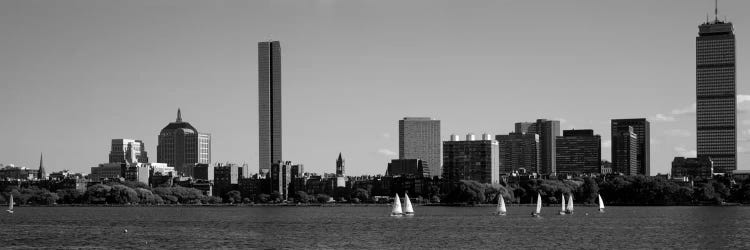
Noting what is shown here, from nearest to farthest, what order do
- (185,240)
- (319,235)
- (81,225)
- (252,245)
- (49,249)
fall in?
(49,249) → (252,245) → (185,240) → (319,235) → (81,225)

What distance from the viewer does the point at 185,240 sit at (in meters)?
129

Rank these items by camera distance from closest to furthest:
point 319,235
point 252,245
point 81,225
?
point 252,245 → point 319,235 → point 81,225

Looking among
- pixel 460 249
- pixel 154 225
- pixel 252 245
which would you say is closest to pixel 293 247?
pixel 252 245

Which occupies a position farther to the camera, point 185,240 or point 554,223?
point 554,223

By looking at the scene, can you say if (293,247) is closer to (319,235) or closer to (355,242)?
(355,242)

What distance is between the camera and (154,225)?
168750 mm

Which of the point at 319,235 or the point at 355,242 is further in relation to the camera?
the point at 319,235

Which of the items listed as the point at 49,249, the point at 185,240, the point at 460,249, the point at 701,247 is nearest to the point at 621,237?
the point at 701,247

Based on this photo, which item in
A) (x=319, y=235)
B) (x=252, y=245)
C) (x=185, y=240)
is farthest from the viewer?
(x=319, y=235)

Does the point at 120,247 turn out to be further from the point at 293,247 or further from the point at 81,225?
the point at 81,225

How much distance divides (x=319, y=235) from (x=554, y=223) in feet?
147

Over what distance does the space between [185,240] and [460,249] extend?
29.4 meters

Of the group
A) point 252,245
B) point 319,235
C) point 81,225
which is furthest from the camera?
point 81,225

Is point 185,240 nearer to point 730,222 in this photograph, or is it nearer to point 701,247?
point 701,247
